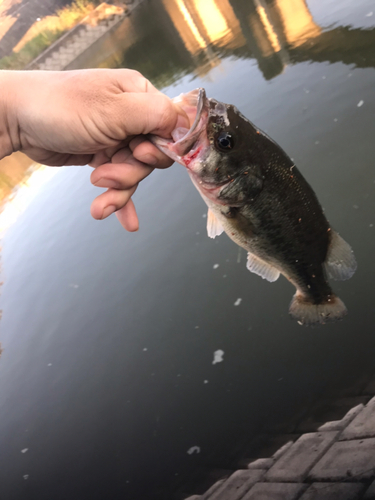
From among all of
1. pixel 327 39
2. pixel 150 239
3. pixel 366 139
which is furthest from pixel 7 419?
pixel 327 39

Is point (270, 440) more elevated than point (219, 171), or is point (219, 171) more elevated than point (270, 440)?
point (219, 171)

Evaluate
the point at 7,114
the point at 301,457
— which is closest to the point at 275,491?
the point at 301,457

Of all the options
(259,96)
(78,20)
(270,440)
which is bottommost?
(270,440)

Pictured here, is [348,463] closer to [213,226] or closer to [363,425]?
[363,425]

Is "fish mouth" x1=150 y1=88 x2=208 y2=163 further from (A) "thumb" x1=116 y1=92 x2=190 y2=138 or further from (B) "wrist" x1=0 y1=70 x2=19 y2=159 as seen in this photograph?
(B) "wrist" x1=0 y1=70 x2=19 y2=159

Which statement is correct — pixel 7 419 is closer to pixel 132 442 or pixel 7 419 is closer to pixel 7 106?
pixel 132 442

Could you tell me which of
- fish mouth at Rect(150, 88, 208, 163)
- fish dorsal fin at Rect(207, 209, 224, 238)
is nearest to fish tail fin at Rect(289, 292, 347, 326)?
fish dorsal fin at Rect(207, 209, 224, 238)
